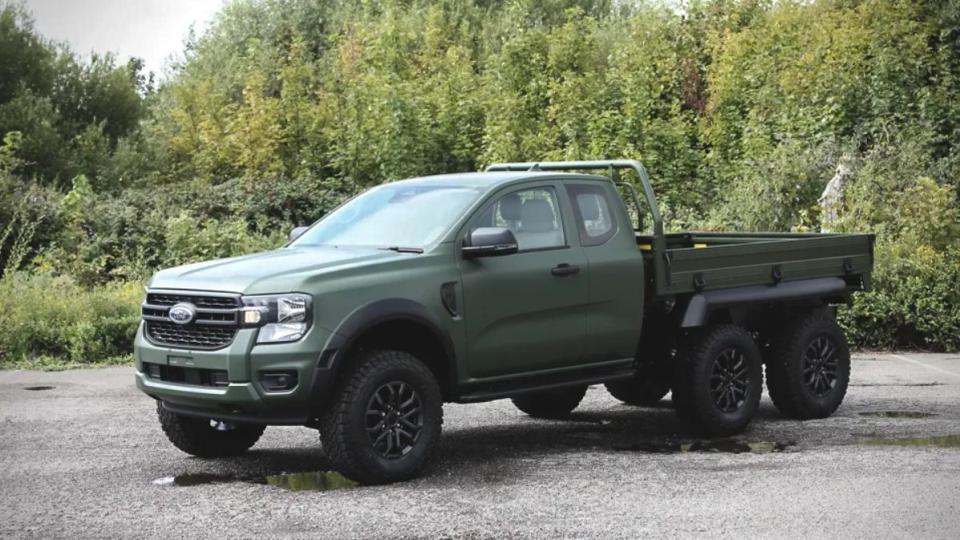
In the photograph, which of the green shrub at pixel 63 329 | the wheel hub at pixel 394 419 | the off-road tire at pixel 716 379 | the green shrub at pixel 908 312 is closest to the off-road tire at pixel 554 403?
the off-road tire at pixel 716 379

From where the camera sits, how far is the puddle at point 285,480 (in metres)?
8.38

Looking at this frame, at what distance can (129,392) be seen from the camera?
12.6 m

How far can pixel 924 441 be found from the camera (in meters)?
9.77

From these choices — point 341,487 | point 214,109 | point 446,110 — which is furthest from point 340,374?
point 214,109

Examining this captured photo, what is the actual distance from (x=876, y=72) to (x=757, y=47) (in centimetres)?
430

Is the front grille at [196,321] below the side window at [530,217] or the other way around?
below

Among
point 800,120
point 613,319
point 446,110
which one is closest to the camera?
point 613,319

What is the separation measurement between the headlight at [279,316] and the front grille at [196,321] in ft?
0.34

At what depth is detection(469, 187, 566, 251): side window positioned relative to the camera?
9.20 metres

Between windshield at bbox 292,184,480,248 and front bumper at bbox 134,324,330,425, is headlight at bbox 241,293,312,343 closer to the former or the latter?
front bumper at bbox 134,324,330,425

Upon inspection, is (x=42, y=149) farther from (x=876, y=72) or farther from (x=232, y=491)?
Answer: (x=232, y=491)

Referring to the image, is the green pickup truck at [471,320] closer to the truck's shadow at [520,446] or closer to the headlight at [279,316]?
the headlight at [279,316]

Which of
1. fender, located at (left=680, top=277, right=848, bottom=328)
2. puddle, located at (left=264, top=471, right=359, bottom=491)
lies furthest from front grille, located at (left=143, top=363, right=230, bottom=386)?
fender, located at (left=680, top=277, right=848, bottom=328)

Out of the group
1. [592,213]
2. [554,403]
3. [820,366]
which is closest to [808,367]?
[820,366]
